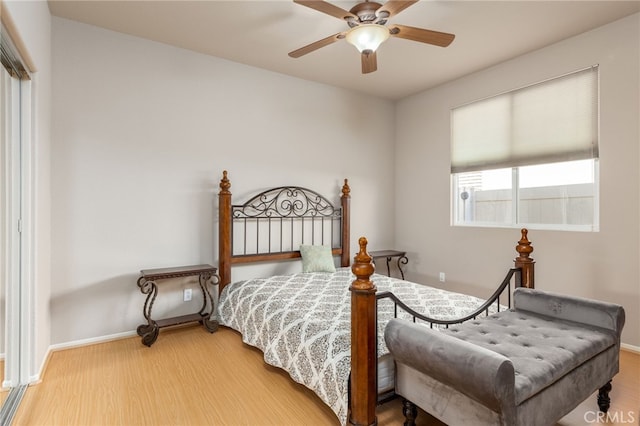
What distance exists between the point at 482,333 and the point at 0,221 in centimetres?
295

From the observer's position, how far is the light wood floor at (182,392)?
6.45ft

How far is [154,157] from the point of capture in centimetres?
331

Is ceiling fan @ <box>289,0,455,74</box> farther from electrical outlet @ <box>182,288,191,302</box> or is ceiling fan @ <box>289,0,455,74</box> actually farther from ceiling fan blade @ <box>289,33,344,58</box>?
electrical outlet @ <box>182,288,191,302</box>

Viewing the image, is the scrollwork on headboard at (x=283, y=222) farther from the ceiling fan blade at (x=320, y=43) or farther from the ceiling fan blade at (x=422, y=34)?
the ceiling fan blade at (x=422, y=34)

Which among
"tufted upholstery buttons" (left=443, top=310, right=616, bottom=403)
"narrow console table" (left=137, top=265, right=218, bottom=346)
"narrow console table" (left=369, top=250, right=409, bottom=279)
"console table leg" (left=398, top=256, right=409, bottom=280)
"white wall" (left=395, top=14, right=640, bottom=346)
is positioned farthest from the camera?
"console table leg" (left=398, top=256, right=409, bottom=280)

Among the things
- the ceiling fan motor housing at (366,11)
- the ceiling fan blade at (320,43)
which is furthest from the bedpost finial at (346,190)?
the ceiling fan motor housing at (366,11)

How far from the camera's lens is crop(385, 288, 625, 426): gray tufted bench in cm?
138

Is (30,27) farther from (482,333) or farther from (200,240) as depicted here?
(482,333)

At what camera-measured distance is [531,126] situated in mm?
3531

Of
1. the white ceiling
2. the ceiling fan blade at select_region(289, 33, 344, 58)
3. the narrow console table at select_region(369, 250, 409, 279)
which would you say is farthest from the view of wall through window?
the ceiling fan blade at select_region(289, 33, 344, 58)

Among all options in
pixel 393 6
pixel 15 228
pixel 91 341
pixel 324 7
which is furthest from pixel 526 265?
pixel 91 341

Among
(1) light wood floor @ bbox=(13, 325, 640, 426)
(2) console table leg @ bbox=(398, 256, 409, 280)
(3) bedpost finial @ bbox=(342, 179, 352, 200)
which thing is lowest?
(1) light wood floor @ bbox=(13, 325, 640, 426)

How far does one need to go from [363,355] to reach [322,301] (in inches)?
41.5

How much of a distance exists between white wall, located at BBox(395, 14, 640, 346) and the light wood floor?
28.2 inches
